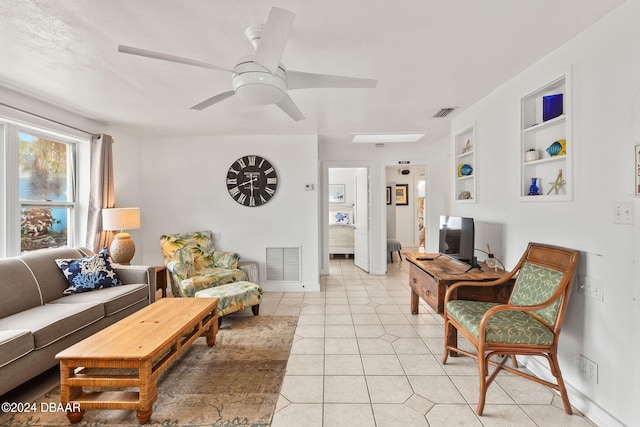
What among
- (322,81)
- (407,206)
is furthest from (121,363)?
(407,206)

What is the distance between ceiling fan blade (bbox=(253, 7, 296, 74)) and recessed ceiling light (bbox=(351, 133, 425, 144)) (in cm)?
293

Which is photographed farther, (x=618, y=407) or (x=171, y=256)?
(x=171, y=256)

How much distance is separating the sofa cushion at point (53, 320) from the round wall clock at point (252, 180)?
229 centimetres

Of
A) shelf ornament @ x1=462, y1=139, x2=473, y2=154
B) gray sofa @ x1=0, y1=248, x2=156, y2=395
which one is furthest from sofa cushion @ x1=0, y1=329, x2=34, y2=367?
shelf ornament @ x1=462, y1=139, x2=473, y2=154

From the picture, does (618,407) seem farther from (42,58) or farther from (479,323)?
(42,58)

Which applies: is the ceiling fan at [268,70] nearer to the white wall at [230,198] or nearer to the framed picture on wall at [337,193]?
the white wall at [230,198]

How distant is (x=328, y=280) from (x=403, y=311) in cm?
175

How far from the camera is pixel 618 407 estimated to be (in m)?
1.58

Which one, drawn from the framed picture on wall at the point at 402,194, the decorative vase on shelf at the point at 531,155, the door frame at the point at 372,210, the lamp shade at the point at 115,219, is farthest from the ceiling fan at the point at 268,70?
the framed picture on wall at the point at 402,194

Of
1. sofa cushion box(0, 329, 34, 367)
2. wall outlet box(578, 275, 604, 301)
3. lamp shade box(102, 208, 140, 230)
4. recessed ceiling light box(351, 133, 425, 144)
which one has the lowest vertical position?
sofa cushion box(0, 329, 34, 367)

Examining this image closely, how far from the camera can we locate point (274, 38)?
1.40 meters

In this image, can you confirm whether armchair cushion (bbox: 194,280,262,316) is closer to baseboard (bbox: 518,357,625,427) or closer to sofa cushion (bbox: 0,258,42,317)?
sofa cushion (bbox: 0,258,42,317)

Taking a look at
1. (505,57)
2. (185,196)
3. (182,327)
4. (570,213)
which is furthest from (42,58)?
(570,213)

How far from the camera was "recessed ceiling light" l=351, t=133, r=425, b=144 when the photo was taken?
4418 millimetres
